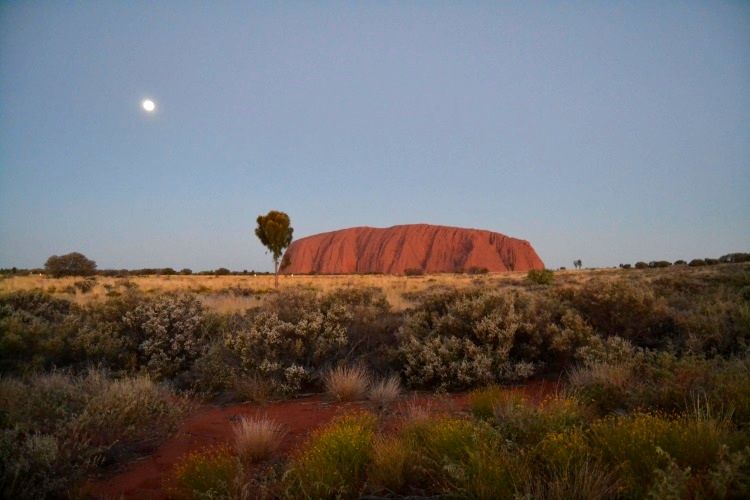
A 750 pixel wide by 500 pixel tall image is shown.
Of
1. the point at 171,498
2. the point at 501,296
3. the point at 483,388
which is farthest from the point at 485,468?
the point at 501,296

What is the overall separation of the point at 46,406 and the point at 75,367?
3.72 m

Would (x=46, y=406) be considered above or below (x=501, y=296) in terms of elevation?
below

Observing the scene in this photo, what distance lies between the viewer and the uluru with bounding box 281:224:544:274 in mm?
97188

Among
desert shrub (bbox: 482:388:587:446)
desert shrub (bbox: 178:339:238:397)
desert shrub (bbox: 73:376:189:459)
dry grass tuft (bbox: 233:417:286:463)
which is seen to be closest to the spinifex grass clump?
desert shrub (bbox: 482:388:587:446)

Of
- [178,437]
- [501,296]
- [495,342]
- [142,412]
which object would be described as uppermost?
[501,296]

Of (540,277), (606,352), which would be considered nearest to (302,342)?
(606,352)

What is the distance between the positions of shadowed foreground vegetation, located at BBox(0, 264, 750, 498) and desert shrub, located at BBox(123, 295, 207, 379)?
4cm

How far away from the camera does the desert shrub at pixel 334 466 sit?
126 inches

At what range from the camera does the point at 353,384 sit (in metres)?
6.34

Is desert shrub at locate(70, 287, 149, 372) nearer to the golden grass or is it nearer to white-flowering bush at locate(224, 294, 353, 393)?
white-flowering bush at locate(224, 294, 353, 393)

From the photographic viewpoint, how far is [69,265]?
4991 cm

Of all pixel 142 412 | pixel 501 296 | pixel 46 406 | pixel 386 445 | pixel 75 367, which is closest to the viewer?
pixel 386 445

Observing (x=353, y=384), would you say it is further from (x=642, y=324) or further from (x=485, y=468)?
(x=642, y=324)

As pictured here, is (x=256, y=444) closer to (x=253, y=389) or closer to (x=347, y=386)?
(x=347, y=386)
